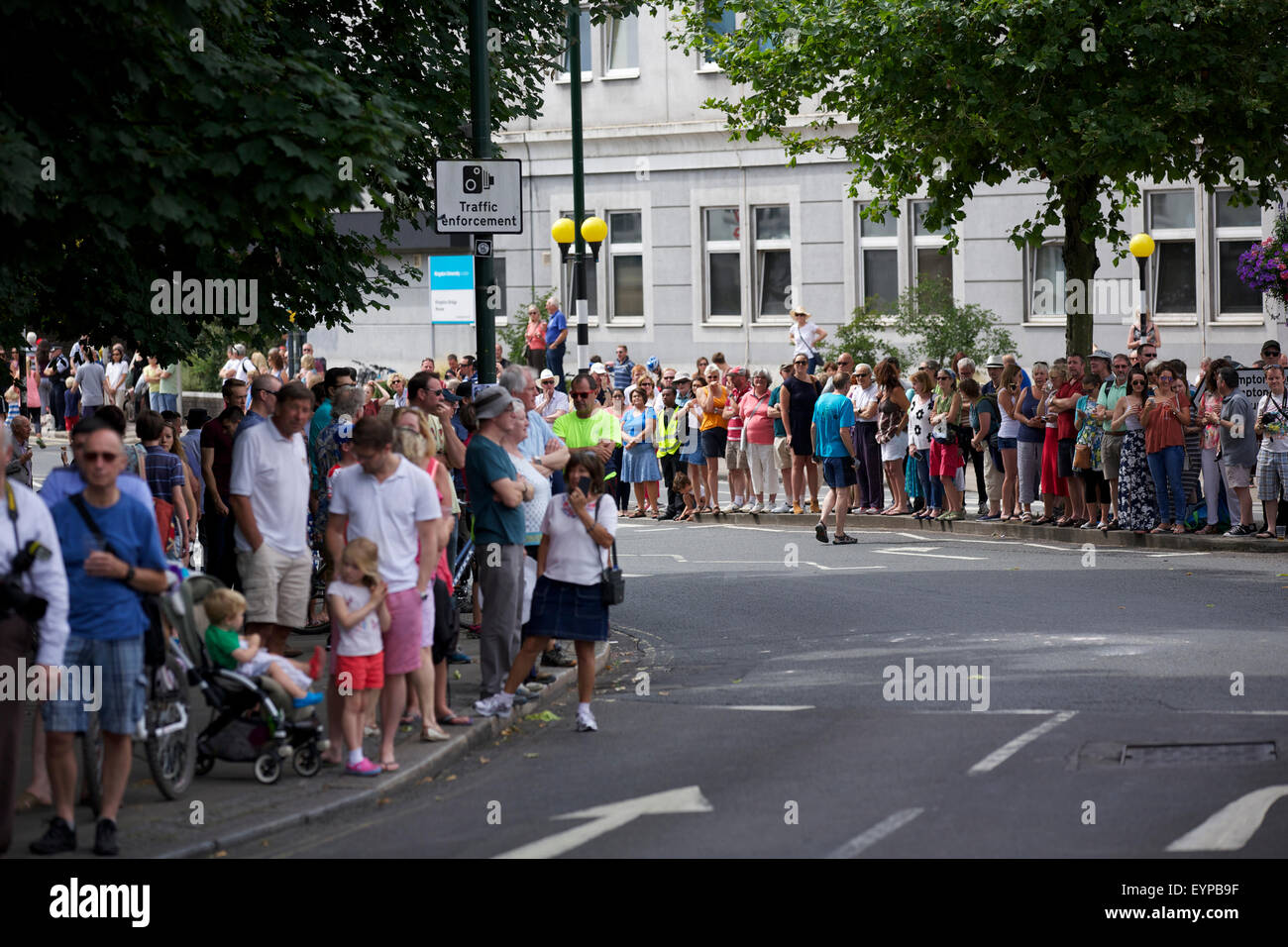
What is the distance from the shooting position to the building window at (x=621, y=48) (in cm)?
3828

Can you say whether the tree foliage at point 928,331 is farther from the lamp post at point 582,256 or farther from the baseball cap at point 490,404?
the baseball cap at point 490,404

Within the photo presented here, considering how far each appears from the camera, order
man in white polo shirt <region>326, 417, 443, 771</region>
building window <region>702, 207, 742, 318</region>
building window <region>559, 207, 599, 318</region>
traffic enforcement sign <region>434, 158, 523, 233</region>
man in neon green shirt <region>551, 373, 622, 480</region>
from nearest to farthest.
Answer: man in white polo shirt <region>326, 417, 443, 771</region>
traffic enforcement sign <region>434, 158, 523, 233</region>
man in neon green shirt <region>551, 373, 622, 480</region>
building window <region>702, 207, 742, 318</region>
building window <region>559, 207, 599, 318</region>

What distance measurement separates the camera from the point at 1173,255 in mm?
31906

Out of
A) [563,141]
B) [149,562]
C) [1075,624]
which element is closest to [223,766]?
[149,562]

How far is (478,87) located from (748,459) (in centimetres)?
1177

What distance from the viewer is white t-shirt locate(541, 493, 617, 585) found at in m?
10.9

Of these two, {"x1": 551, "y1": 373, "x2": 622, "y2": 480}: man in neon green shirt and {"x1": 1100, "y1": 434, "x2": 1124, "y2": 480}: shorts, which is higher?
{"x1": 551, "y1": 373, "x2": 622, "y2": 480}: man in neon green shirt

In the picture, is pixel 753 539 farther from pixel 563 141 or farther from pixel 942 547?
pixel 563 141

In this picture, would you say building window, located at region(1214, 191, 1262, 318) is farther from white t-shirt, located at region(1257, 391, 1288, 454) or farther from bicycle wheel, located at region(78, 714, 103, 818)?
bicycle wheel, located at region(78, 714, 103, 818)

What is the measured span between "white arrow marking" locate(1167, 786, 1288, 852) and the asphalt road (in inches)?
0.7

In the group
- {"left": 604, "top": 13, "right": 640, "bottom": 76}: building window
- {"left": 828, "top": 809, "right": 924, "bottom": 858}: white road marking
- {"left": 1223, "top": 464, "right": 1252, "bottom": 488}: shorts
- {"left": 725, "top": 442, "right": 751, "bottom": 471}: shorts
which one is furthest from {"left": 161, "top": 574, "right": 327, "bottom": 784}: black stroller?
{"left": 604, "top": 13, "right": 640, "bottom": 76}: building window

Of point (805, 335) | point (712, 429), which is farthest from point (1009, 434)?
point (805, 335)

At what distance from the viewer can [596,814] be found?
866 cm

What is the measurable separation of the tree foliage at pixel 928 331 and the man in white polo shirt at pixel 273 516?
20.8m
